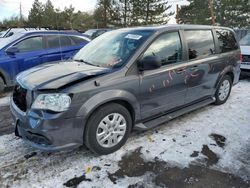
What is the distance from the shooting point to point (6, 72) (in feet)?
20.3

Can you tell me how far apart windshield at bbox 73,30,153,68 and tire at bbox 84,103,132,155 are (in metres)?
0.65

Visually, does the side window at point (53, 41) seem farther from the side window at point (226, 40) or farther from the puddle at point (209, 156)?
the puddle at point (209, 156)

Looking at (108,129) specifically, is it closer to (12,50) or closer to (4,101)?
(4,101)

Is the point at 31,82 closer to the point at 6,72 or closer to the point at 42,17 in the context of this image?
the point at 6,72

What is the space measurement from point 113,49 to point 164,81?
921mm

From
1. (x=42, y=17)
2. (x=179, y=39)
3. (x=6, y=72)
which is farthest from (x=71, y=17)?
(x=179, y=39)

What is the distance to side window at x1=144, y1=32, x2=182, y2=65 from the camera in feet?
12.1

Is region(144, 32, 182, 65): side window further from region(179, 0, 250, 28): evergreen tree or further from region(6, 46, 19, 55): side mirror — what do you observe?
region(179, 0, 250, 28): evergreen tree

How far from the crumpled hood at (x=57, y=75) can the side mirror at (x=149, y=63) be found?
493mm

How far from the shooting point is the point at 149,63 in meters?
3.37

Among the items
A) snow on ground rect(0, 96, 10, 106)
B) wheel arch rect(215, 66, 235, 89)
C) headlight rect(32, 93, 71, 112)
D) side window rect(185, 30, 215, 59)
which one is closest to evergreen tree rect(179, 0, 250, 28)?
wheel arch rect(215, 66, 235, 89)

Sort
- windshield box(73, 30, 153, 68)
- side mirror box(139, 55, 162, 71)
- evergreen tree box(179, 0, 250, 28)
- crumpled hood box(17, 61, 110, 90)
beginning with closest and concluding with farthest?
crumpled hood box(17, 61, 110, 90) → side mirror box(139, 55, 162, 71) → windshield box(73, 30, 153, 68) → evergreen tree box(179, 0, 250, 28)

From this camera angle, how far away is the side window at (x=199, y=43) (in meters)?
4.27

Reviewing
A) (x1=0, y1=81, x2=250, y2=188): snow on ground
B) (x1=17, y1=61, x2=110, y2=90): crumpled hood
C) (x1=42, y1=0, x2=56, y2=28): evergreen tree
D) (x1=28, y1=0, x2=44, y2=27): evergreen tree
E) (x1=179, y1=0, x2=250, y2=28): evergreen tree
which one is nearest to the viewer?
(x1=0, y1=81, x2=250, y2=188): snow on ground
